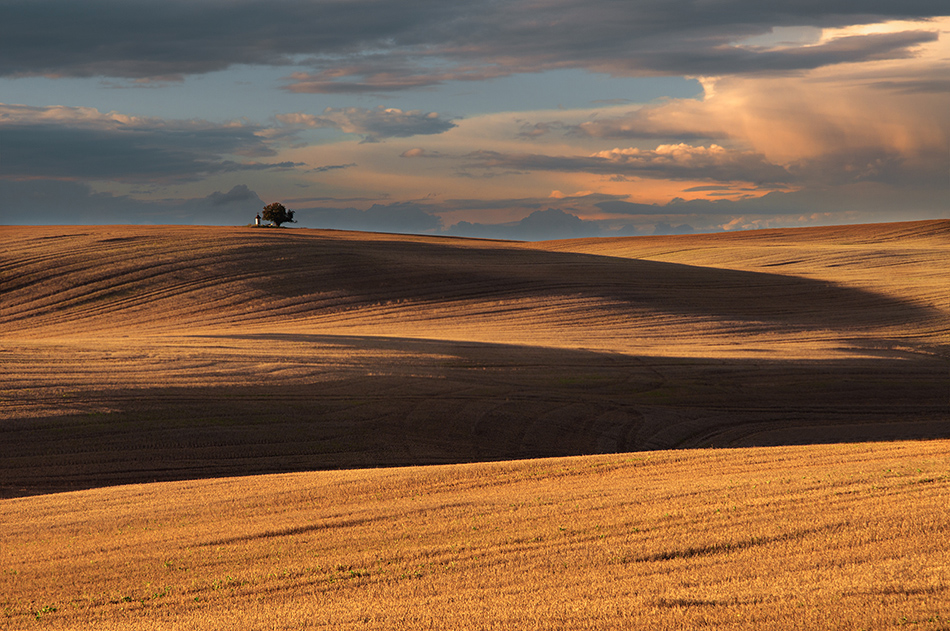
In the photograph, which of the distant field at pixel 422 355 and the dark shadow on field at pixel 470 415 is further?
the distant field at pixel 422 355

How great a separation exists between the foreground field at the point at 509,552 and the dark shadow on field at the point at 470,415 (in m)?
3.67

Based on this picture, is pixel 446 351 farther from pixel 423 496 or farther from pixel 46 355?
pixel 423 496

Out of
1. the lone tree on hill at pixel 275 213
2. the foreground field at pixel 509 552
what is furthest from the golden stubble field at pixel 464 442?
the lone tree on hill at pixel 275 213

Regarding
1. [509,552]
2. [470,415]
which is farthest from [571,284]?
[509,552]

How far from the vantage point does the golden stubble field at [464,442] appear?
6.09 m

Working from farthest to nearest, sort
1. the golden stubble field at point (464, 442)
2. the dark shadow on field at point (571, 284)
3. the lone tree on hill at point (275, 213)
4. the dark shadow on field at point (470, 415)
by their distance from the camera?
the lone tree on hill at point (275, 213), the dark shadow on field at point (571, 284), the dark shadow on field at point (470, 415), the golden stubble field at point (464, 442)

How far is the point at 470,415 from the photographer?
17016 millimetres

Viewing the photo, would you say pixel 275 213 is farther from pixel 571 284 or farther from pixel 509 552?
pixel 509 552

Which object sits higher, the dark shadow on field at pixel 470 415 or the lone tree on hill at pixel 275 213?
the lone tree on hill at pixel 275 213

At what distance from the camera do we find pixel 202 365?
19062 mm

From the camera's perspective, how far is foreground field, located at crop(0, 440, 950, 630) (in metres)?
5.44

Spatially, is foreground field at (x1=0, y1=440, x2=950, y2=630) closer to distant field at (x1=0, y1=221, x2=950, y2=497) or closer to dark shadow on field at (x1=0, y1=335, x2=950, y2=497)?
dark shadow on field at (x1=0, y1=335, x2=950, y2=497)

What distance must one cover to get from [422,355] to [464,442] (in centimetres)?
619

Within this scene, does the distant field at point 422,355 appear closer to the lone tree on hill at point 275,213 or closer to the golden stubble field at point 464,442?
the golden stubble field at point 464,442
